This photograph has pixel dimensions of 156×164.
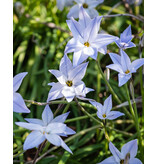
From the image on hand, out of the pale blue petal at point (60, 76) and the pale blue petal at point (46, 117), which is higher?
the pale blue petal at point (60, 76)

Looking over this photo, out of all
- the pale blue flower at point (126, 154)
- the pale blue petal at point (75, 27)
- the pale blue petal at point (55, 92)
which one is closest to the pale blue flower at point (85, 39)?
the pale blue petal at point (75, 27)

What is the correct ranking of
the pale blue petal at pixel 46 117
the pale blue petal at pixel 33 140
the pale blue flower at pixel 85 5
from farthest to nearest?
the pale blue flower at pixel 85 5 → the pale blue petal at pixel 46 117 → the pale blue petal at pixel 33 140

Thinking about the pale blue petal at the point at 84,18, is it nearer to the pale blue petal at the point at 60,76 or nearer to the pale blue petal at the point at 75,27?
the pale blue petal at the point at 75,27

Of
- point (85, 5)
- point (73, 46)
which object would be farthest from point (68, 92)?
point (85, 5)

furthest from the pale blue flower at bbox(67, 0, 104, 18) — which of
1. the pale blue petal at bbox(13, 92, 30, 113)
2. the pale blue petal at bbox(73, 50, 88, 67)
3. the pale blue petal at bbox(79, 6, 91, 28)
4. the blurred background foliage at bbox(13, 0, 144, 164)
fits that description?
the pale blue petal at bbox(13, 92, 30, 113)
